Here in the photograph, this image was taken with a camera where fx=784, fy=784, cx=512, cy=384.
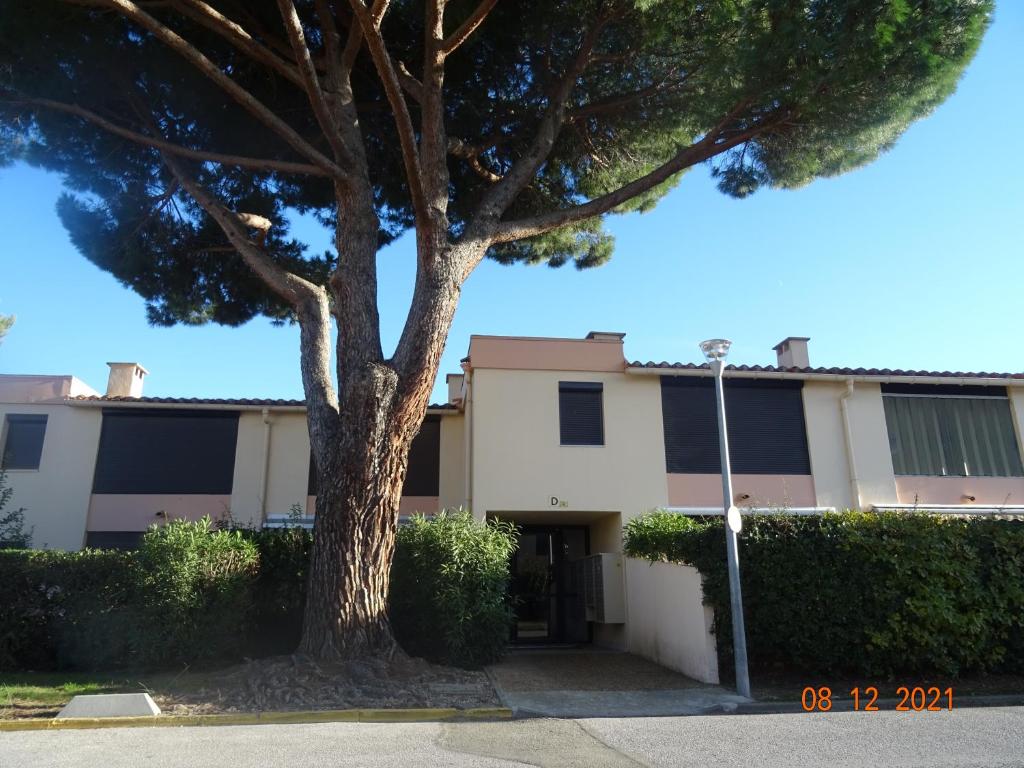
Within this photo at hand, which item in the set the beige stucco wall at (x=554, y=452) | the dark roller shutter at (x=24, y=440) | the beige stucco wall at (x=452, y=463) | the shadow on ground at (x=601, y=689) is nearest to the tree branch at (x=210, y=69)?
the beige stucco wall at (x=554, y=452)

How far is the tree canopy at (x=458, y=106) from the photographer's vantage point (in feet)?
33.6

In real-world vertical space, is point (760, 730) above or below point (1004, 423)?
below

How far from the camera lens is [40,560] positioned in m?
10.4

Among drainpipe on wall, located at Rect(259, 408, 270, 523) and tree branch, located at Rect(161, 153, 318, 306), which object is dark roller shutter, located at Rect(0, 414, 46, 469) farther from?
tree branch, located at Rect(161, 153, 318, 306)

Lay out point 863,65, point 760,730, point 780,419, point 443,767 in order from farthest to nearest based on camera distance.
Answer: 1. point 780,419
2. point 863,65
3. point 760,730
4. point 443,767

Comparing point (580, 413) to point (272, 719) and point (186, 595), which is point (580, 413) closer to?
point (186, 595)

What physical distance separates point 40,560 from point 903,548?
11072 millimetres

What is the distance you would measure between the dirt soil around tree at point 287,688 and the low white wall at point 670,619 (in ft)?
8.92

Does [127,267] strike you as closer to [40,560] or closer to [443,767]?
[40,560]

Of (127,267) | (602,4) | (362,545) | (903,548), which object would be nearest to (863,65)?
(602,4)

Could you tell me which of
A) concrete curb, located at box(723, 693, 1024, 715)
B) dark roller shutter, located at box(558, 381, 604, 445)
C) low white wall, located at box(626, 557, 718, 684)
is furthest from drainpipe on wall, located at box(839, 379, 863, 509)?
concrete curb, located at box(723, 693, 1024, 715)

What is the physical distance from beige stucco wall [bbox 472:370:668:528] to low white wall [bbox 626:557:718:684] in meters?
1.63

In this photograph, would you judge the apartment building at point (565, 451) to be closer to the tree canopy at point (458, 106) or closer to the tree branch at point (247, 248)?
→ the tree canopy at point (458, 106)

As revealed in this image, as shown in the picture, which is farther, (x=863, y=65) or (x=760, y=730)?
(x=863, y=65)
